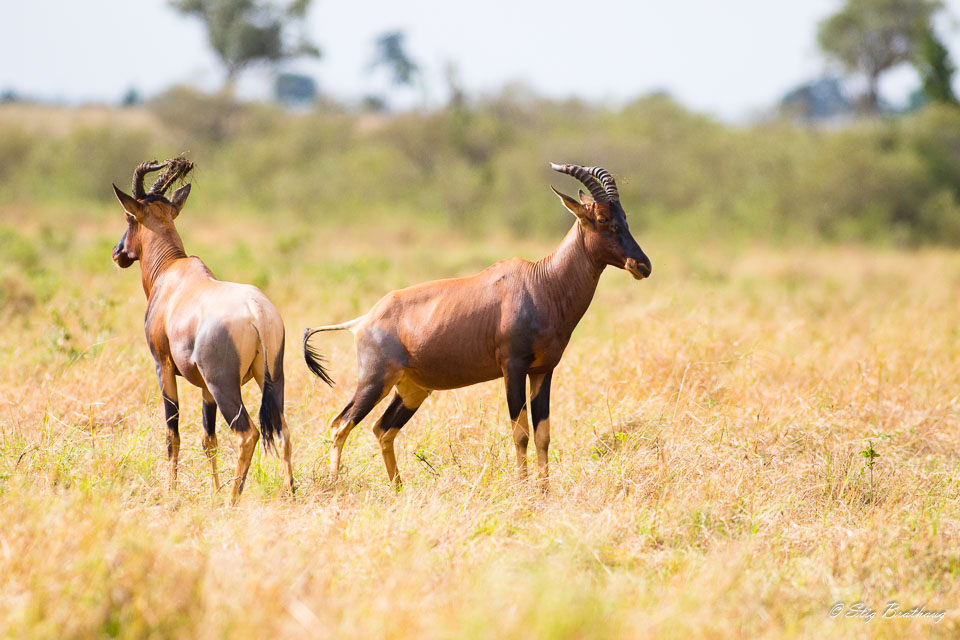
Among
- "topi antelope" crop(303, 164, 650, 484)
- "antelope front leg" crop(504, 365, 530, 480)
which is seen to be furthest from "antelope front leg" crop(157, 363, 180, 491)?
"antelope front leg" crop(504, 365, 530, 480)

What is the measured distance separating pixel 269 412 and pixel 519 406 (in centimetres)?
153

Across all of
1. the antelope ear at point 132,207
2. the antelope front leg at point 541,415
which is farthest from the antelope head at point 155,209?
the antelope front leg at point 541,415

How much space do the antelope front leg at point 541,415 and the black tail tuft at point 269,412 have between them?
1.60 meters

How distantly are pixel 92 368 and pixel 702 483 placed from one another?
502cm

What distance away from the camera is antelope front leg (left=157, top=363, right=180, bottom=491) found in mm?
5688

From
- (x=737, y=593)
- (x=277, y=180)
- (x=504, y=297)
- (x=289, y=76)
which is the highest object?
(x=289, y=76)

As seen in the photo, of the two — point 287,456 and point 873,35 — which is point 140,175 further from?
point 873,35

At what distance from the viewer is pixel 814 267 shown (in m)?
19.3

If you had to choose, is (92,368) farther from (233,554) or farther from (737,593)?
(737,593)

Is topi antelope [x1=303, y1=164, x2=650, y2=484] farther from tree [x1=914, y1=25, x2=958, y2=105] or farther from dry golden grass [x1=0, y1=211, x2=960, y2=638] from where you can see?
tree [x1=914, y1=25, x2=958, y2=105]

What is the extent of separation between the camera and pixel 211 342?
5.30 meters

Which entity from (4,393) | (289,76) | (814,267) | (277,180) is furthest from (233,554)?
(289,76)

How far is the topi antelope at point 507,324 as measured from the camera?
18.9 feet

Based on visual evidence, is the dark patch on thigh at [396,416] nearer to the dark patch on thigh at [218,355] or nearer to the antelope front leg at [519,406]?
the antelope front leg at [519,406]
